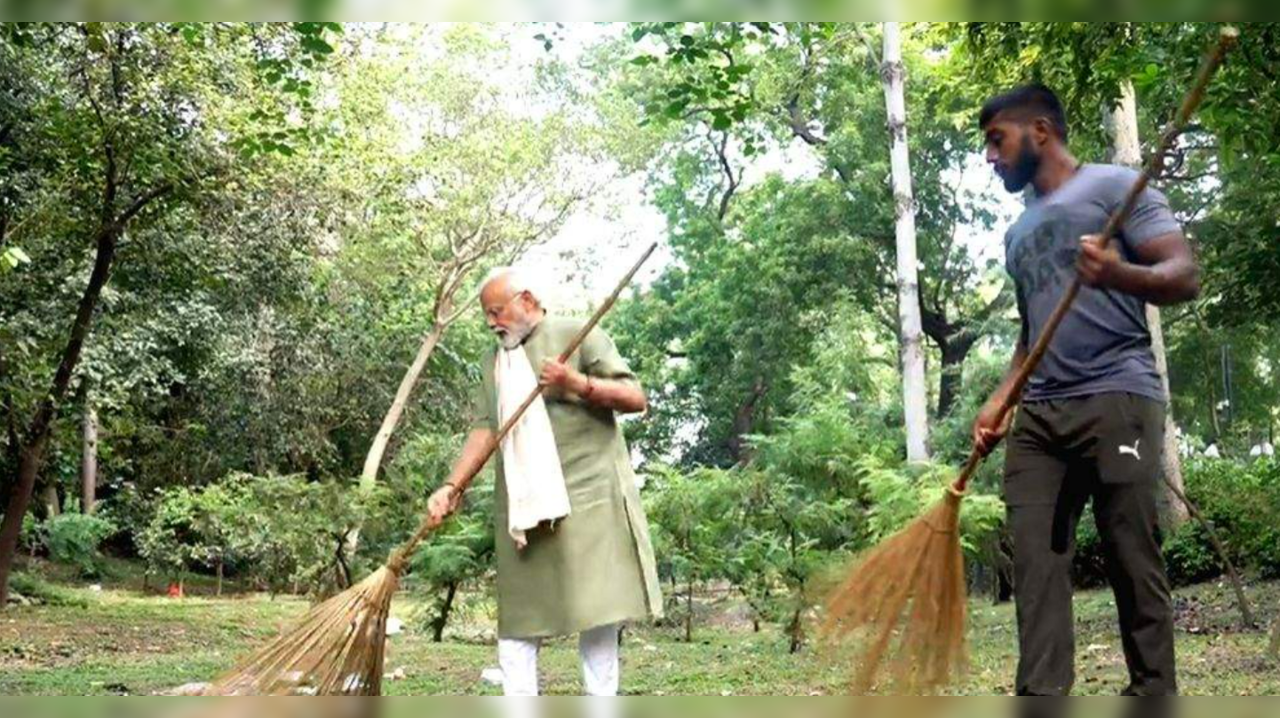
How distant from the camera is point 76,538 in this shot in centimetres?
2053

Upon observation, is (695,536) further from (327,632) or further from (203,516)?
(203,516)

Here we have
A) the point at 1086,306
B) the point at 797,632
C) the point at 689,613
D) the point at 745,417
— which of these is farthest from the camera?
the point at 745,417

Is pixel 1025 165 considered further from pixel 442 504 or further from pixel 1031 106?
pixel 442 504

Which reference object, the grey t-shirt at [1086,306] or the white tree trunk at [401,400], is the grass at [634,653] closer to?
the grey t-shirt at [1086,306]

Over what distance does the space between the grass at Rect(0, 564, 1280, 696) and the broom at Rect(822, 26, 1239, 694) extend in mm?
129

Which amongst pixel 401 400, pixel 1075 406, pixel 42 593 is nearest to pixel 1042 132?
pixel 1075 406

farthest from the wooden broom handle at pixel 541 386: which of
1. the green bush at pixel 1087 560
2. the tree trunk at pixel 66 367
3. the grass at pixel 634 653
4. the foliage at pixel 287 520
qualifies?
the green bush at pixel 1087 560

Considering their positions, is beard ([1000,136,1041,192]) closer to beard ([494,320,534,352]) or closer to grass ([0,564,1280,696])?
grass ([0,564,1280,696])

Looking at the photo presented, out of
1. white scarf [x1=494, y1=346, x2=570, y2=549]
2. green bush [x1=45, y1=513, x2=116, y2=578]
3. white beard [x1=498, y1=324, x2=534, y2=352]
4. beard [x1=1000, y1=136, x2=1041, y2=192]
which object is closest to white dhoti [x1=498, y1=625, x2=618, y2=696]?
white scarf [x1=494, y1=346, x2=570, y2=549]

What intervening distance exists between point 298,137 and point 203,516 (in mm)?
7949

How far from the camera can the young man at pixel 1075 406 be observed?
3.28 meters

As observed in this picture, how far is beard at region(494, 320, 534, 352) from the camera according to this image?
4.29m

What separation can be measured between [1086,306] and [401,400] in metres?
20.2

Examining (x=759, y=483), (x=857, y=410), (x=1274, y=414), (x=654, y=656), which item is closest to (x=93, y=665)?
(x=654, y=656)
